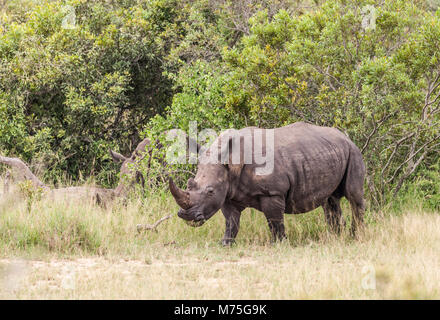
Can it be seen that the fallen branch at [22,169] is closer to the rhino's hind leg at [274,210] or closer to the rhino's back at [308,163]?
the rhino's hind leg at [274,210]

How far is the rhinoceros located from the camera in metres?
8.46

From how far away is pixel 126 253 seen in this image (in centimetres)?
836

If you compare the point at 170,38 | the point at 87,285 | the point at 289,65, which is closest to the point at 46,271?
the point at 87,285

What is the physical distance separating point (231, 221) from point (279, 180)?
0.88 metres

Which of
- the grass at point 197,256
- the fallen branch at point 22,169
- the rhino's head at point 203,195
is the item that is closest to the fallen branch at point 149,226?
the grass at point 197,256

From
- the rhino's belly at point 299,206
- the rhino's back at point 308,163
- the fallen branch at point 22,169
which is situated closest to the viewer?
the rhino's back at point 308,163

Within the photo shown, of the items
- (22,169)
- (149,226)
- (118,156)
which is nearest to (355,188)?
(149,226)

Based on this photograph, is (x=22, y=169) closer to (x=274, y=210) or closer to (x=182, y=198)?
(x=182, y=198)

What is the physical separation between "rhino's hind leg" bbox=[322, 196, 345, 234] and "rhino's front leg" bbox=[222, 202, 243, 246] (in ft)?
4.85

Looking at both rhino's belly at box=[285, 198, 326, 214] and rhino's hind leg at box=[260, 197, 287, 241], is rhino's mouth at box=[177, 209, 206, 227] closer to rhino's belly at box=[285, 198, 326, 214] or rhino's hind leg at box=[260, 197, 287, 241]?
rhino's hind leg at box=[260, 197, 287, 241]

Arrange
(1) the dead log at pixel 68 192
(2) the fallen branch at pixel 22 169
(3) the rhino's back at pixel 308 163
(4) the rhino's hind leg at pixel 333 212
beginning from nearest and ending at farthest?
(3) the rhino's back at pixel 308 163
(4) the rhino's hind leg at pixel 333 212
(1) the dead log at pixel 68 192
(2) the fallen branch at pixel 22 169

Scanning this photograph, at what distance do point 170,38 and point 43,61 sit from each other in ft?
9.29

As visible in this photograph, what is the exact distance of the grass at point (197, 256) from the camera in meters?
6.39
